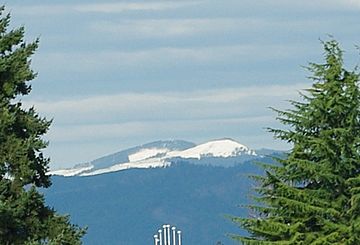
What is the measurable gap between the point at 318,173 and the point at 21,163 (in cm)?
489

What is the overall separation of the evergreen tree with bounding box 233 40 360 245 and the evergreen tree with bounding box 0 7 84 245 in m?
3.27

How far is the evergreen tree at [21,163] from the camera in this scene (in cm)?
2398

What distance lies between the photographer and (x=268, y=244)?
2441 cm

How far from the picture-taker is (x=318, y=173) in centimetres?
2456

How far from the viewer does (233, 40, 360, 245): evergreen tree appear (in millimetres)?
24438

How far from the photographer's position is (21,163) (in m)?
24.2

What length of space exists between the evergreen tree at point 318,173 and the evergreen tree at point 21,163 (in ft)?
10.7

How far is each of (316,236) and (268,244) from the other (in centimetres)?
80

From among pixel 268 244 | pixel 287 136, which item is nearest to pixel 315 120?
pixel 287 136

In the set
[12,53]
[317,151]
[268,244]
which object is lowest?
[268,244]

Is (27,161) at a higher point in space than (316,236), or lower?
higher

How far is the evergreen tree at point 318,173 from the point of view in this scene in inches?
962

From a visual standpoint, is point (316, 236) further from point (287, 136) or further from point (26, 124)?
point (26, 124)

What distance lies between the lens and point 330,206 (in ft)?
80.5
